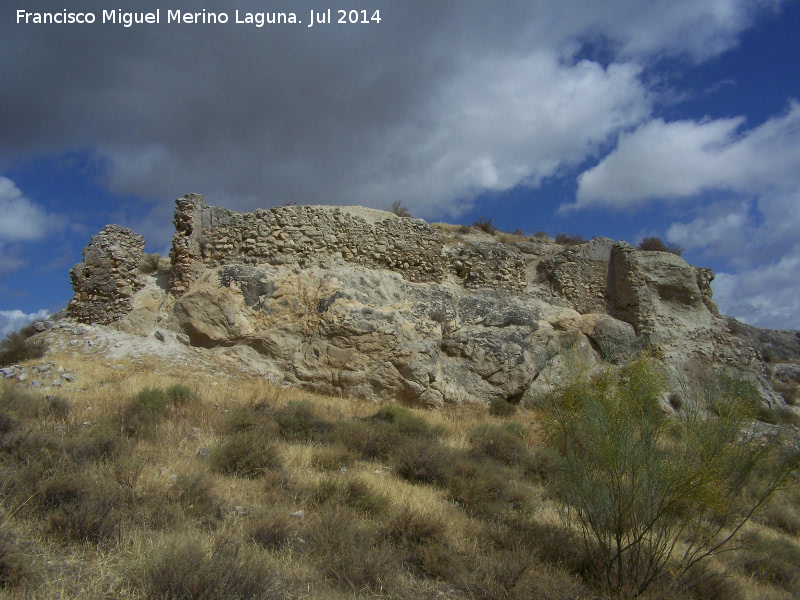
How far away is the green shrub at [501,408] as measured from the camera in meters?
10.5

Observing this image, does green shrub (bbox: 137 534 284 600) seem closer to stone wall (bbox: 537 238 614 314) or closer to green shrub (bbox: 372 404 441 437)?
green shrub (bbox: 372 404 441 437)

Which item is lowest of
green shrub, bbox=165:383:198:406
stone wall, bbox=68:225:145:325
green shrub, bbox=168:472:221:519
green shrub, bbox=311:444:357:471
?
green shrub, bbox=168:472:221:519

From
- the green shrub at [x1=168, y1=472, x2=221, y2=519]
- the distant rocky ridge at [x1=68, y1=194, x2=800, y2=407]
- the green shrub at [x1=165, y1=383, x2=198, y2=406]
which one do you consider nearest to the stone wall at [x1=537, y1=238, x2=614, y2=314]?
the distant rocky ridge at [x1=68, y1=194, x2=800, y2=407]

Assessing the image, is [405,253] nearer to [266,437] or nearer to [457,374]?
[457,374]

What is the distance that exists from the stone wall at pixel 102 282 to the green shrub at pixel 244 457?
17.7 feet

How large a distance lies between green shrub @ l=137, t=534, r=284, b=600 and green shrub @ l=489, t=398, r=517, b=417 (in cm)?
715

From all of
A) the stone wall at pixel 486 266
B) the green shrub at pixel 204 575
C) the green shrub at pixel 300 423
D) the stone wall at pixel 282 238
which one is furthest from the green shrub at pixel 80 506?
the stone wall at pixel 486 266

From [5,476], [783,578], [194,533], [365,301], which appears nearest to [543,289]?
[365,301]

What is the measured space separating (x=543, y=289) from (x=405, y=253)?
4247 millimetres

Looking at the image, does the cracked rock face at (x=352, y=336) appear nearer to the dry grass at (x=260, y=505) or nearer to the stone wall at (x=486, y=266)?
the dry grass at (x=260, y=505)

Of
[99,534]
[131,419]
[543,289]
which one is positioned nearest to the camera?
[99,534]

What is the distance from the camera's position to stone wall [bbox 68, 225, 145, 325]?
10180mm

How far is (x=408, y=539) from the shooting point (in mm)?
5070

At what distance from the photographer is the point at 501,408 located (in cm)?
1061
